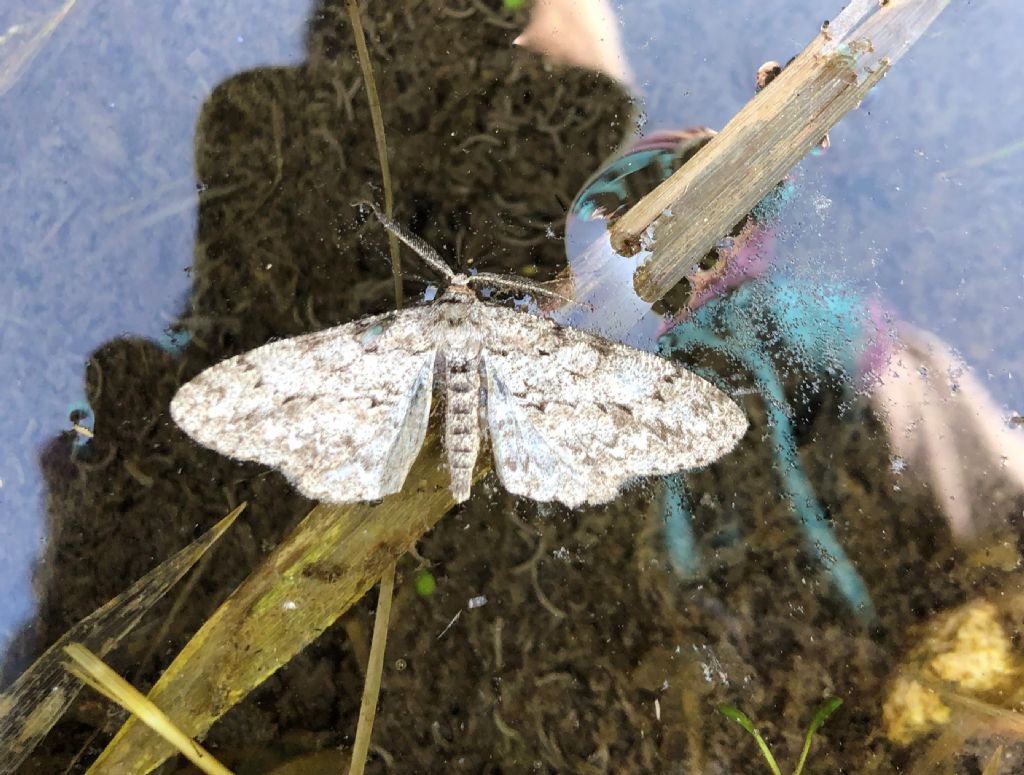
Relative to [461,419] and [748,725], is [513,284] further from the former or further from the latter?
[748,725]

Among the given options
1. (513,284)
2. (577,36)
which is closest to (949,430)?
(513,284)

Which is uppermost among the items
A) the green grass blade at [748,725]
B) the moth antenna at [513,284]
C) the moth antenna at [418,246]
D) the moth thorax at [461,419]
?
the moth antenna at [513,284]

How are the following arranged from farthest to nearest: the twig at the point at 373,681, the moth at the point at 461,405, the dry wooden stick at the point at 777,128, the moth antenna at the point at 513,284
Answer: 1. the twig at the point at 373,681
2. the moth antenna at the point at 513,284
3. the dry wooden stick at the point at 777,128
4. the moth at the point at 461,405

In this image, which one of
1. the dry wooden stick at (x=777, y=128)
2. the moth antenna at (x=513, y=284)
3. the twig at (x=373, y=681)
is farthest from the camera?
the twig at (x=373, y=681)

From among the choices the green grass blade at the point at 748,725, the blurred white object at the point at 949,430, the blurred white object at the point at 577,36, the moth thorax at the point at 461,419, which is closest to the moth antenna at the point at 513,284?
the moth thorax at the point at 461,419

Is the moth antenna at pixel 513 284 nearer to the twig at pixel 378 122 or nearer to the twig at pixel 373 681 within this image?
the twig at pixel 378 122

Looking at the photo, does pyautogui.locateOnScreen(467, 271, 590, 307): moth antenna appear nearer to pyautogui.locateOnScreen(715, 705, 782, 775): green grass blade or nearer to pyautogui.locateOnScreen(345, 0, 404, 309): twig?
pyautogui.locateOnScreen(345, 0, 404, 309): twig

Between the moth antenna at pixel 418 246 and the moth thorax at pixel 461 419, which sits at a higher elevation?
the moth antenna at pixel 418 246
